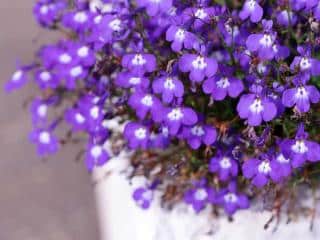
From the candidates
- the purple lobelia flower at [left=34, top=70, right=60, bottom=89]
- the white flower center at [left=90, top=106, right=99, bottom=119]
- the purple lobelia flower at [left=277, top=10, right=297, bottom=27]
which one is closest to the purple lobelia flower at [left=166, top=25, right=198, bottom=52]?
the purple lobelia flower at [left=277, top=10, right=297, bottom=27]

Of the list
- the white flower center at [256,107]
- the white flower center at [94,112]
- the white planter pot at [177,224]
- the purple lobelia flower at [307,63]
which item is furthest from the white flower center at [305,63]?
the white flower center at [94,112]

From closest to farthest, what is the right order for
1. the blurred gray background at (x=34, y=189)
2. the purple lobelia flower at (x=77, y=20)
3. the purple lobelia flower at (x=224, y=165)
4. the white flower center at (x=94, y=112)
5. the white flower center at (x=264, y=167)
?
the white flower center at (x=264, y=167) < the purple lobelia flower at (x=224, y=165) < the white flower center at (x=94, y=112) < the purple lobelia flower at (x=77, y=20) < the blurred gray background at (x=34, y=189)

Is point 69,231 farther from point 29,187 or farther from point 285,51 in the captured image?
point 285,51

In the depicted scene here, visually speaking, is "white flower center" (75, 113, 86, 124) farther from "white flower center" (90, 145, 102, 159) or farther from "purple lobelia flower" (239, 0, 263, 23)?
"purple lobelia flower" (239, 0, 263, 23)

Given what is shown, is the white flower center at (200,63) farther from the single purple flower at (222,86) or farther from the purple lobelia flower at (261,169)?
the purple lobelia flower at (261,169)

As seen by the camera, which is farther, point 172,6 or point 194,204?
point 194,204

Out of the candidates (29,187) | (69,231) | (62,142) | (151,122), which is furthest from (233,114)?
(29,187)
